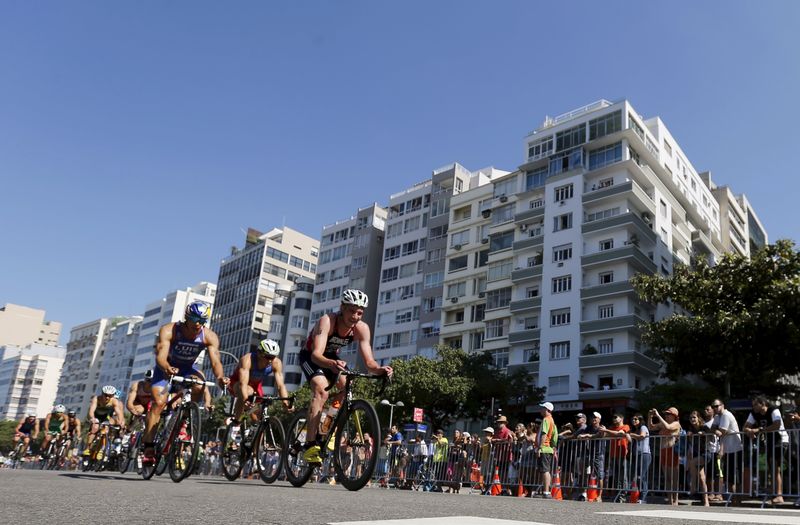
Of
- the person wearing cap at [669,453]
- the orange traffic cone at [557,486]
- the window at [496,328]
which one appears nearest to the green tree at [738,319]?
A: the person wearing cap at [669,453]

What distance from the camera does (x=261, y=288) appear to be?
101625mm

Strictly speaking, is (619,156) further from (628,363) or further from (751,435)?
(751,435)

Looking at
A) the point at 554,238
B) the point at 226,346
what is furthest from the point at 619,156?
the point at 226,346

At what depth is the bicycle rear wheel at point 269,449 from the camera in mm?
10156

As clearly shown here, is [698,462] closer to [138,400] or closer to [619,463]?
[619,463]

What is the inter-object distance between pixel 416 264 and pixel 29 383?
13455 cm

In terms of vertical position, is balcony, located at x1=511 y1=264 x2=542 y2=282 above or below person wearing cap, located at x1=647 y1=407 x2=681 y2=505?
above

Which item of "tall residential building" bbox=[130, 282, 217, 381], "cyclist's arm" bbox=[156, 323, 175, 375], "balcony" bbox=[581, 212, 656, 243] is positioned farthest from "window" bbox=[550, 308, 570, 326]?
"tall residential building" bbox=[130, 282, 217, 381]

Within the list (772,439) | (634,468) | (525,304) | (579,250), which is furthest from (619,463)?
(525,304)

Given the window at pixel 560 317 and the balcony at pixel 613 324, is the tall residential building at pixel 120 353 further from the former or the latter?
the balcony at pixel 613 324

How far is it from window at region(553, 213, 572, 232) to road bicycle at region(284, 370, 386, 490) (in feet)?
166

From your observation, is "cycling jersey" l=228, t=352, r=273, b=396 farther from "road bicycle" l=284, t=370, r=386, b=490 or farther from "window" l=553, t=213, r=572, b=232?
"window" l=553, t=213, r=572, b=232

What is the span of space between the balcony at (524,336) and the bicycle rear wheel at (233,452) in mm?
45777

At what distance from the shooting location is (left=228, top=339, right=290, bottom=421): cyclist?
1099 centimetres
